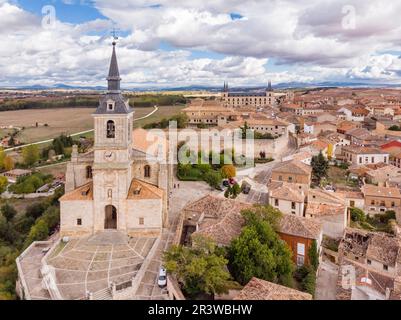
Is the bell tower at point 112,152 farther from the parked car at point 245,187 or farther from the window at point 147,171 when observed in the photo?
the parked car at point 245,187

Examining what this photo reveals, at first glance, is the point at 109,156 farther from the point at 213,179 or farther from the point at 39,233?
the point at 213,179

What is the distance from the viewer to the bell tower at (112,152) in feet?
83.1

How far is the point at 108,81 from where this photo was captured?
25.5 m

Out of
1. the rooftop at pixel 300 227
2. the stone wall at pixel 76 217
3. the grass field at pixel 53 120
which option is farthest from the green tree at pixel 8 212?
the grass field at pixel 53 120

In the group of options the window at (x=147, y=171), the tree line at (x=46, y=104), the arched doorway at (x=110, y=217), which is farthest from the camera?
the tree line at (x=46, y=104)

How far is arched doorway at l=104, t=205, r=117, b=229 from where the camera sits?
2706cm

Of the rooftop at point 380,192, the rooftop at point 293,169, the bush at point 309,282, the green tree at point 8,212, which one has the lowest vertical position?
the green tree at point 8,212

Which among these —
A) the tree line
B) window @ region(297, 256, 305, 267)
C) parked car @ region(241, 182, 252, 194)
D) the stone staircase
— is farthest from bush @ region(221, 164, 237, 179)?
the tree line

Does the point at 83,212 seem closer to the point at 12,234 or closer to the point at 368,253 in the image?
the point at 12,234

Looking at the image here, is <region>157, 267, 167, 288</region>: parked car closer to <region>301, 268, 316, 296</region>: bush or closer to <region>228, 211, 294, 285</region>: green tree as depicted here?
<region>228, 211, 294, 285</region>: green tree

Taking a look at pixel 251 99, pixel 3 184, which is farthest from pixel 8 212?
pixel 251 99

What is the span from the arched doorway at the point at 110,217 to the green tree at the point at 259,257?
931 centimetres

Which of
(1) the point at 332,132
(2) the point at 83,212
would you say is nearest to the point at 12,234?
(2) the point at 83,212

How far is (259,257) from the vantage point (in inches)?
821
